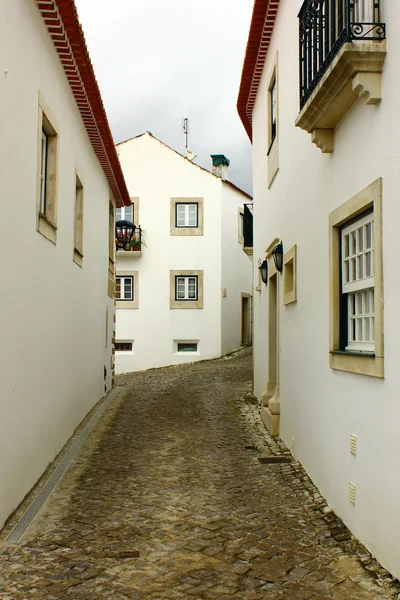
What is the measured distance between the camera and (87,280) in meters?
11.1

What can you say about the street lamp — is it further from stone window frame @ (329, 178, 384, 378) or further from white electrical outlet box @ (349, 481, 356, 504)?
white electrical outlet box @ (349, 481, 356, 504)

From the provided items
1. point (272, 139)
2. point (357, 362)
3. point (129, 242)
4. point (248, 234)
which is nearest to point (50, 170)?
point (272, 139)

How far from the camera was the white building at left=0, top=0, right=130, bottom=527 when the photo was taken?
5559 millimetres

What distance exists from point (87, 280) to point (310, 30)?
253 inches

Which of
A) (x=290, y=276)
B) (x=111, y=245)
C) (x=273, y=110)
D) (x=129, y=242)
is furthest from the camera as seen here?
(x=129, y=242)

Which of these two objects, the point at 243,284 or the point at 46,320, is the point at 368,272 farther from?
the point at 243,284

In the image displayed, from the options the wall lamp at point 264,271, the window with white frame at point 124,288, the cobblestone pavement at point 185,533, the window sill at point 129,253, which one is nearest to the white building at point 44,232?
the cobblestone pavement at point 185,533

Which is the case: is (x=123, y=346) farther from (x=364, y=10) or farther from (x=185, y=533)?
(x=364, y=10)

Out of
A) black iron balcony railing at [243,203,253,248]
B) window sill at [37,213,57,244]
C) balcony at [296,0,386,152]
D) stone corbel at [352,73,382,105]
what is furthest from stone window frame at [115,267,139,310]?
stone corbel at [352,73,382,105]

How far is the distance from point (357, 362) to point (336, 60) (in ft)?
7.30

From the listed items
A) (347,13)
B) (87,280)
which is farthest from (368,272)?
(87,280)

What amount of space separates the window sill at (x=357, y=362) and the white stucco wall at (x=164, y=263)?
1740 cm

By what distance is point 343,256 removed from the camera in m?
5.64

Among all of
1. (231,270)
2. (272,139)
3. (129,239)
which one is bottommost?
(231,270)
